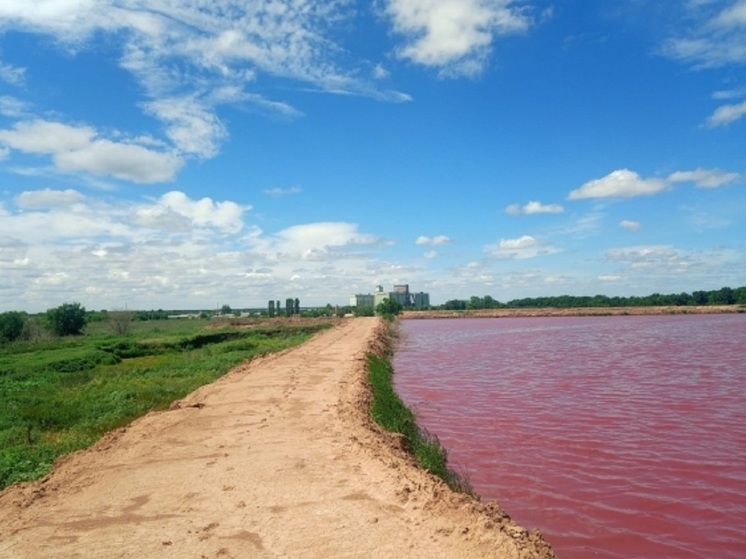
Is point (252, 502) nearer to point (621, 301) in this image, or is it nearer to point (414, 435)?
point (414, 435)

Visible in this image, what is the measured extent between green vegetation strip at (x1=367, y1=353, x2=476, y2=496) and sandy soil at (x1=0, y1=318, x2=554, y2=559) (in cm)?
50

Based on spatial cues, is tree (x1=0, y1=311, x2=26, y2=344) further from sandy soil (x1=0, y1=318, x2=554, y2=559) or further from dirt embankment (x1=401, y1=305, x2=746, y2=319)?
dirt embankment (x1=401, y1=305, x2=746, y2=319)

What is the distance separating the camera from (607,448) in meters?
10.3

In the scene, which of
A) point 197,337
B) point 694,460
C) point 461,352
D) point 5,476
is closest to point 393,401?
point 694,460

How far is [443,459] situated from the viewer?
9.44m

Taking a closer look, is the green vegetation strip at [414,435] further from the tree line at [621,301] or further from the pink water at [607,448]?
the tree line at [621,301]

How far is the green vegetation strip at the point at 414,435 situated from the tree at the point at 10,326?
42055mm

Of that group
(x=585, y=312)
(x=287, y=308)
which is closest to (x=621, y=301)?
(x=585, y=312)

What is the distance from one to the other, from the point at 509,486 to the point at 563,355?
2019 cm

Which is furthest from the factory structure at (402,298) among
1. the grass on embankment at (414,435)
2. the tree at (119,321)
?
the grass on embankment at (414,435)

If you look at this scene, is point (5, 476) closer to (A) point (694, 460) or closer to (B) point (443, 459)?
(B) point (443, 459)

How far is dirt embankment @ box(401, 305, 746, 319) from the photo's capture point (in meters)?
85.4

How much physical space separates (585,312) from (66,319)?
7472cm

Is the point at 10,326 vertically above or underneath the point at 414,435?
above
